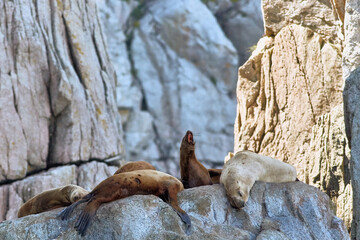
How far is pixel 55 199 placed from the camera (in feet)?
23.6

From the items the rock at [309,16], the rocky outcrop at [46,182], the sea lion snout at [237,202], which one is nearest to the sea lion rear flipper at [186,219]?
the sea lion snout at [237,202]

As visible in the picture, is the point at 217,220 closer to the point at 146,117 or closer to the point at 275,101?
the point at 275,101

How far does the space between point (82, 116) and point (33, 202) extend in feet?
20.1

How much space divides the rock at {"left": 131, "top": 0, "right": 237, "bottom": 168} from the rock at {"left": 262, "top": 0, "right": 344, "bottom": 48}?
44.2 ft

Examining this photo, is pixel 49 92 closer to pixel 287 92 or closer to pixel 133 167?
pixel 287 92

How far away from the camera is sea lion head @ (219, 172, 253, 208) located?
6.23 metres

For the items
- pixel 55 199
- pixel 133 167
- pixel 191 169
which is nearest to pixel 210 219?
pixel 191 169

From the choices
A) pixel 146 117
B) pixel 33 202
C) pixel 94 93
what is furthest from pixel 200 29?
pixel 33 202

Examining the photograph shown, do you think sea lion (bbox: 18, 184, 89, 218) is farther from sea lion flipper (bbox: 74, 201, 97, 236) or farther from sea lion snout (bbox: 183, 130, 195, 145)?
sea lion snout (bbox: 183, 130, 195, 145)

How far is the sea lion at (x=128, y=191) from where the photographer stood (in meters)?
5.59

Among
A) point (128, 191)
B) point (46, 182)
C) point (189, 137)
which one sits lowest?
point (46, 182)

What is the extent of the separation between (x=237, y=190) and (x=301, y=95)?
4448mm

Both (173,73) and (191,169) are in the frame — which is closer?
(191,169)

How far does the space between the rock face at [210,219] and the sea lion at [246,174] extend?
13cm
